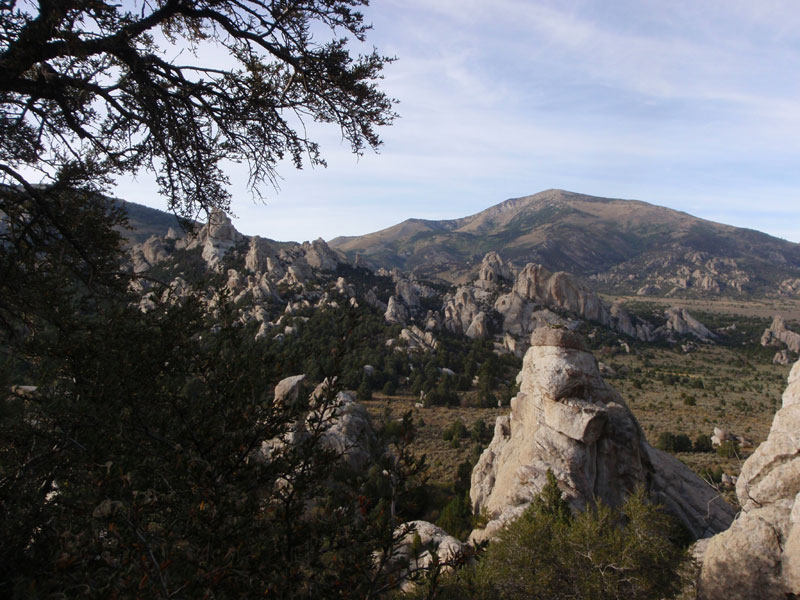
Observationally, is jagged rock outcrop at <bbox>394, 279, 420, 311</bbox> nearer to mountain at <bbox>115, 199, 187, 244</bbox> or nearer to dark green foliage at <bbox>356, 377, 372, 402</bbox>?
dark green foliage at <bbox>356, 377, 372, 402</bbox>

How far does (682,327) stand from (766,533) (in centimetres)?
10147

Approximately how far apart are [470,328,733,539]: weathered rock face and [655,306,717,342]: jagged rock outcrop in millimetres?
84524

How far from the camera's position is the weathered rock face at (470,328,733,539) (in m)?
17.5

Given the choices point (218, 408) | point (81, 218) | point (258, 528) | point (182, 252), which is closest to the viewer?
point (258, 528)

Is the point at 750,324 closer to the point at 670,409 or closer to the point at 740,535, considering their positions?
the point at 670,409

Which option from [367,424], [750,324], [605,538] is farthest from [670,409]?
[750,324]

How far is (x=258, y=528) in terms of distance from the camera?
3051mm

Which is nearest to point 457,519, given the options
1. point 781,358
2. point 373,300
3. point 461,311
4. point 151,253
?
point 373,300

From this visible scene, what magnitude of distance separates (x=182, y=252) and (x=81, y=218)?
254 feet

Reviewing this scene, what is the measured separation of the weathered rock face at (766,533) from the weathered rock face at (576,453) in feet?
23.4

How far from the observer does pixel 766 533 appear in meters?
9.23

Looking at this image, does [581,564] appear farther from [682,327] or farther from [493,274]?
[682,327]

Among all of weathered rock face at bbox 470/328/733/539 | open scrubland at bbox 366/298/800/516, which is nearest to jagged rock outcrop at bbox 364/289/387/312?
open scrubland at bbox 366/298/800/516

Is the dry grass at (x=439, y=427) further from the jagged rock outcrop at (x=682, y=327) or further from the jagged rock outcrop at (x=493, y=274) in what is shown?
the jagged rock outcrop at (x=682, y=327)
